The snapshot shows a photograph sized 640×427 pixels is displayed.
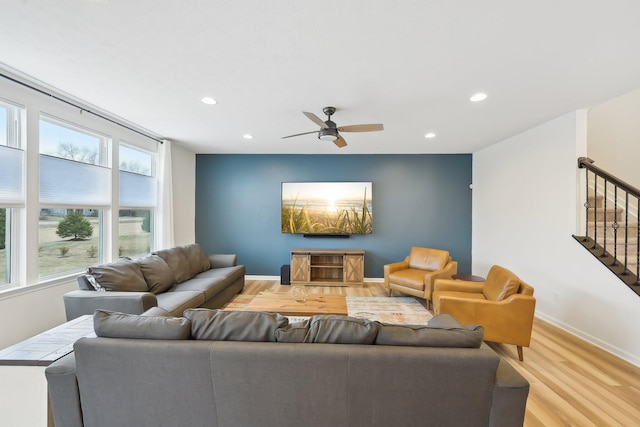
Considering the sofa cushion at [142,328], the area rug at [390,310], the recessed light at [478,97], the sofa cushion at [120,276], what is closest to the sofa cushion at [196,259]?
the sofa cushion at [120,276]

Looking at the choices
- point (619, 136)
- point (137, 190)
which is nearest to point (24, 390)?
point (137, 190)

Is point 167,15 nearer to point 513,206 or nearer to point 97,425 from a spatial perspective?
point 97,425

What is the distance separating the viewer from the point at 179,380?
129 cm

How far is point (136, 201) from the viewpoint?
4.00 metres

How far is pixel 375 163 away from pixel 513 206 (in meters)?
2.45

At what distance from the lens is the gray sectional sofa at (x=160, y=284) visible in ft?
7.73

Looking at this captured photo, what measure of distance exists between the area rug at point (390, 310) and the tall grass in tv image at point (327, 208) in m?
1.44

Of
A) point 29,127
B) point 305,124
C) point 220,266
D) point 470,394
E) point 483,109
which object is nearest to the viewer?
point 470,394

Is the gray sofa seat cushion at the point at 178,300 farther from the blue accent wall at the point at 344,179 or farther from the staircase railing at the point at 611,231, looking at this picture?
the staircase railing at the point at 611,231

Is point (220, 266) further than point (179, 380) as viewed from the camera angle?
Answer: Yes

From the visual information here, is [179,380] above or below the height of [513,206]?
below

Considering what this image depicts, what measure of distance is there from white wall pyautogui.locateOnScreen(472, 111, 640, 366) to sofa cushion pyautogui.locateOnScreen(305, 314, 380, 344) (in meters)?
3.02

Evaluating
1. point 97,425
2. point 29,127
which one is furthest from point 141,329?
point 29,127

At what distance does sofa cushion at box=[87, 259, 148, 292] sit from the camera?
2.56 meters
